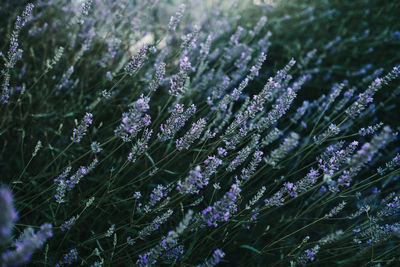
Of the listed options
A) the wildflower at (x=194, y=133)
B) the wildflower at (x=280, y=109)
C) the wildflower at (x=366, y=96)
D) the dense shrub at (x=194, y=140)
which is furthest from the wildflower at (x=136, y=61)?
the wildflower at (x=366, y=96)

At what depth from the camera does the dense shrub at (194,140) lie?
1464mm

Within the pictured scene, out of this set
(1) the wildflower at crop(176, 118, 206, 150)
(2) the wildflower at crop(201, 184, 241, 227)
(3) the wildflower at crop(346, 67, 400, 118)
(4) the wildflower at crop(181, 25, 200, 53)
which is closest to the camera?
(2) the wildflower at crop(201, 184, 241, 227)

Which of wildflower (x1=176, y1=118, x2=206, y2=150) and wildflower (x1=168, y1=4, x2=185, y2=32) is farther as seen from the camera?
wildflower (x1=168, y1=4, x2=185, y2=32)

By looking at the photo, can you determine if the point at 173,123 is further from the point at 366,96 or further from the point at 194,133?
the point at 366,96

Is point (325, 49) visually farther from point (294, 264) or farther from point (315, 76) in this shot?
point (294, 264)

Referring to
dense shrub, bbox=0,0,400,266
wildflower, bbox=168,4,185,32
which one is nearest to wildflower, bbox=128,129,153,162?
dense shrub, bbox=0,0,400,266

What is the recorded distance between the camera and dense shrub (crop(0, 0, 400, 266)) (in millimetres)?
1464

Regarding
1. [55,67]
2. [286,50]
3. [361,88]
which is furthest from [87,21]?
[361,88]

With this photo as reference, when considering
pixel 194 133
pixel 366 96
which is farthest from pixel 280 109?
pixel 194 133

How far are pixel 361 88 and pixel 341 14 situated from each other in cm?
106

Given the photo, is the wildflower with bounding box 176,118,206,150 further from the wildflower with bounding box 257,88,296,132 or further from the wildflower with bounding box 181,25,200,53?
the wildflower with bounding box 181,25,200,53

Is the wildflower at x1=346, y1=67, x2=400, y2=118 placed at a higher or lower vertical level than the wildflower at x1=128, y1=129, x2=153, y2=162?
higher

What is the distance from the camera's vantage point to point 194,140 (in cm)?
190

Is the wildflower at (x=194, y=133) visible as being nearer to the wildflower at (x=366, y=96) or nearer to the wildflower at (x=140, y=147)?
the wildflower at (x=140, y=147)
